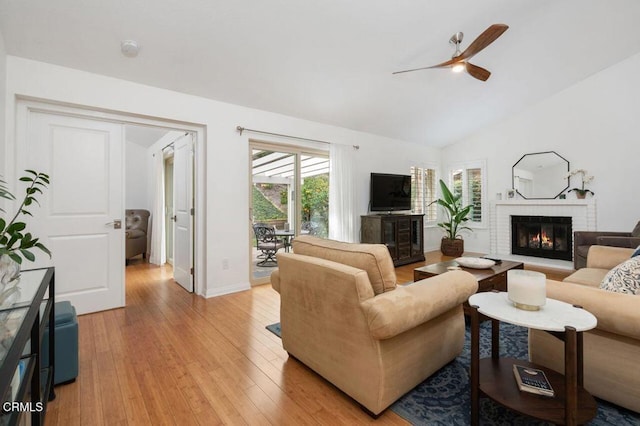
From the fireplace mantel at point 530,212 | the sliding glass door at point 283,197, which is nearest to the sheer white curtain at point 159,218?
the sliding glass door at point 283,197

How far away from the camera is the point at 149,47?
262 centimetres

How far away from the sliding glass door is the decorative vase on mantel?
8.23 feet

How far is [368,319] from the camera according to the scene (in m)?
1.42

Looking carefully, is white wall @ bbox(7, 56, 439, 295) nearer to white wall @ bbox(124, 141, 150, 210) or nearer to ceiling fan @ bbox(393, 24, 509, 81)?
ceiling fan @ bbox(393, 24, 509, 81)

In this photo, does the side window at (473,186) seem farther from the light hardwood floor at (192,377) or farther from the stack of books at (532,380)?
the stack of books at (532,380)

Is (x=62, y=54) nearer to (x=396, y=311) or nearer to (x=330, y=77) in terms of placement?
(x=330, y=77)

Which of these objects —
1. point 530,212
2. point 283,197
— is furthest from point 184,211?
point 530,212

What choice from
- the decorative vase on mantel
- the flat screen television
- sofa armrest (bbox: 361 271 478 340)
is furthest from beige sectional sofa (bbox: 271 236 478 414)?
the flat screen television

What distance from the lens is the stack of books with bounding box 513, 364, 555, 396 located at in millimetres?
1371

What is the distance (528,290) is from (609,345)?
619mm

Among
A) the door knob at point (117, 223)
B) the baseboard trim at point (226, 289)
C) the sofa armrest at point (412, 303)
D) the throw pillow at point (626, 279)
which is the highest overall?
the door knob at point (117, 223)

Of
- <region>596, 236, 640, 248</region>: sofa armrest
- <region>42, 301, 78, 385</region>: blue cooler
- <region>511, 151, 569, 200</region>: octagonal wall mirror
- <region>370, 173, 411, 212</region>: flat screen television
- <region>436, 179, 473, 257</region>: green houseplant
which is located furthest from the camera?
<region>436, 179, 473, 257</region>: green houseplant

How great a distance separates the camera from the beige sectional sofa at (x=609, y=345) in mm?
1408

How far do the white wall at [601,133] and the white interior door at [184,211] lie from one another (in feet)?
18.6
